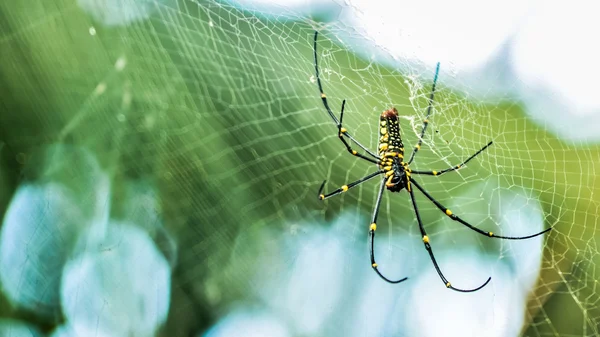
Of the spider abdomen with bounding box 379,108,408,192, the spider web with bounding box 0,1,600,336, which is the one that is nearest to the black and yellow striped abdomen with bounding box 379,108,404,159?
the spider abdomen with bounding box 379,108,408,192

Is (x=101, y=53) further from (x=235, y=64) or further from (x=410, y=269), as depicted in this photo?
(x=410, y=269)

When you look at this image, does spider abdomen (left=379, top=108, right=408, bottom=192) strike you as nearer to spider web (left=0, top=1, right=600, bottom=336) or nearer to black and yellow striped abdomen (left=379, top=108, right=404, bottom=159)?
black and yellow striped abdomen (left=379, top=108, right=404, bottom=159)

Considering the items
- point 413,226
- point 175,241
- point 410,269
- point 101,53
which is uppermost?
point 101,53

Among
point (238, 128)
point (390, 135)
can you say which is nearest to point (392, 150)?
point (390, 135)

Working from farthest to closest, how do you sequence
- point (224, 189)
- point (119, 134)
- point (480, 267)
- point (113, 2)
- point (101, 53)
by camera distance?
point (480, 267)
point (224, 189)
point (119, 134)
point (101, 53)
point (113, 2)

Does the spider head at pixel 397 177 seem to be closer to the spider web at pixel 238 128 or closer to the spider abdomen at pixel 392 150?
the spider abdomen at pixel 392 150

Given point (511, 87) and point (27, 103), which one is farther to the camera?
point (511, 87)

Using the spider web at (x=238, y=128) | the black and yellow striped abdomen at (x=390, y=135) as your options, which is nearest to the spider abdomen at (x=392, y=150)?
the black and yellow striped abdomen at (x=390, y=135)

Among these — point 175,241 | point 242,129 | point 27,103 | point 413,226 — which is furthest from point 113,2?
point 413,226
